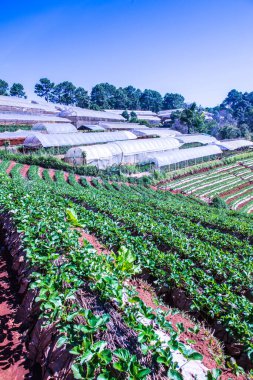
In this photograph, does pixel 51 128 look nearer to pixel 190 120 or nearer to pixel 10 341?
pixel 190 120

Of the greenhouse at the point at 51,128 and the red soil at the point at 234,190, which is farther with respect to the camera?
the greenhouse at the point at 51,128

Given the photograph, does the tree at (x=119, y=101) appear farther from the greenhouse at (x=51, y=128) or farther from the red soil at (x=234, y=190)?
the red soil at (x=234, y=190)

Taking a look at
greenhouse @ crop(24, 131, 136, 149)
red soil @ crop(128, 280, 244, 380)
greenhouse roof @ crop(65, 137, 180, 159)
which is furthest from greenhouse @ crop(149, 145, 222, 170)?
red soil @ crop(128, 280, 244, 380)

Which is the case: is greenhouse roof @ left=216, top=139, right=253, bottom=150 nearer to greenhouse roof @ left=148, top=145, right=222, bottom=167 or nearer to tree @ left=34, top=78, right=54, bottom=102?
greenhouse roof @ left=148, top=145, right=222, bottom=167

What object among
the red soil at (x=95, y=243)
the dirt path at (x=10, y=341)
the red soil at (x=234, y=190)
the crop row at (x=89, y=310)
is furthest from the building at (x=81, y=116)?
the dirt path at (x=10, y=341)

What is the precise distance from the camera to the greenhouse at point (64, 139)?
36.4 meters

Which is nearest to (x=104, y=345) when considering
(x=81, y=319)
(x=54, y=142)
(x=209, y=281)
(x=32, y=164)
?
(x=81, y=319)

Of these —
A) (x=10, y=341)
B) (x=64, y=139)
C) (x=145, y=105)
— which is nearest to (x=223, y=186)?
(x=64, y=139)

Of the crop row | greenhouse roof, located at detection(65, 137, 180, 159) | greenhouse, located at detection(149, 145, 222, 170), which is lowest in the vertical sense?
greenhouse, located at detection(149, 145, 222, 170)

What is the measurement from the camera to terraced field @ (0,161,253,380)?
305cm

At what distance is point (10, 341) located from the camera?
13.6 feet

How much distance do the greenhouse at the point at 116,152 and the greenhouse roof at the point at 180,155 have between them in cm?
166

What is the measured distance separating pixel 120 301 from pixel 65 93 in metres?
109

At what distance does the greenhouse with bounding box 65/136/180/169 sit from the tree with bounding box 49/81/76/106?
65565 mm
